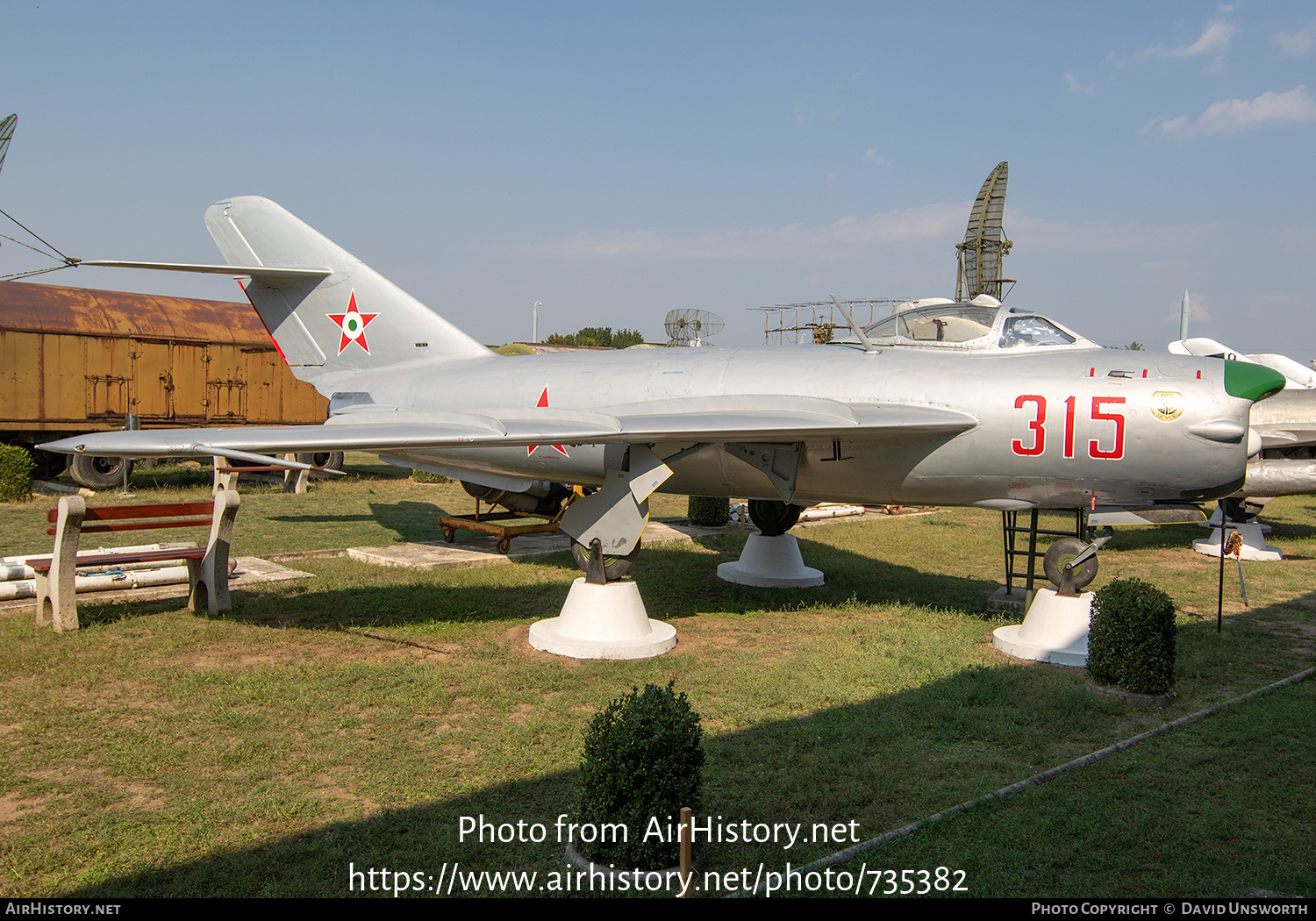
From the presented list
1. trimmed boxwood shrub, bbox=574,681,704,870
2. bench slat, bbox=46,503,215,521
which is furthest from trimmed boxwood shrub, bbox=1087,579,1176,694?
bench slat, bbox=46,503,215,521

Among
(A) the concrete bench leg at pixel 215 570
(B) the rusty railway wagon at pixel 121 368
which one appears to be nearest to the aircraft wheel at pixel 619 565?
(A) the concrete bench leg at pixel 215 570

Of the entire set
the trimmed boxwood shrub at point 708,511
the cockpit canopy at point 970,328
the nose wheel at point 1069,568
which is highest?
the cockpit canopy at point 970,328

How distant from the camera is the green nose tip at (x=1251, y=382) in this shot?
7.46m

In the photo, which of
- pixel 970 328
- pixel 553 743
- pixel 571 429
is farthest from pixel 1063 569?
pixel 553 743

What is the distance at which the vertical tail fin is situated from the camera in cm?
1145

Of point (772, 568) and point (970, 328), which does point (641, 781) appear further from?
point (772, 568)

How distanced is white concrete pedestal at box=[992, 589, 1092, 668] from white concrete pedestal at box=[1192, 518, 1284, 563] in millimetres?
8752

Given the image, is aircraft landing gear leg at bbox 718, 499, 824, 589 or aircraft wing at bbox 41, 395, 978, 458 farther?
aircraft landing gear leg at bbox 718, 499, 824, 589

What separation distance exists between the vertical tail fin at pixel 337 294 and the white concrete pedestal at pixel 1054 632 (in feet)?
24.3

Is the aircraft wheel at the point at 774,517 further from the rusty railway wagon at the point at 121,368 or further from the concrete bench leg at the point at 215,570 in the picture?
the rusty railway wagon at the point at 121,368

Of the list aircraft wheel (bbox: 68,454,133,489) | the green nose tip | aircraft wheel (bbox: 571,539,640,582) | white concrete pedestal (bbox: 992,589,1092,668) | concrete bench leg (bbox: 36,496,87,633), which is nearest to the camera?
the green nose tip

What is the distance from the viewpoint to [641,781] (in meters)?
4.15

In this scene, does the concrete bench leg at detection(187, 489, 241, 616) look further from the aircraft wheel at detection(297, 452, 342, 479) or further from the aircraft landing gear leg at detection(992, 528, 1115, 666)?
the aircraft wheel at detection(297, 452, 342, 479)
